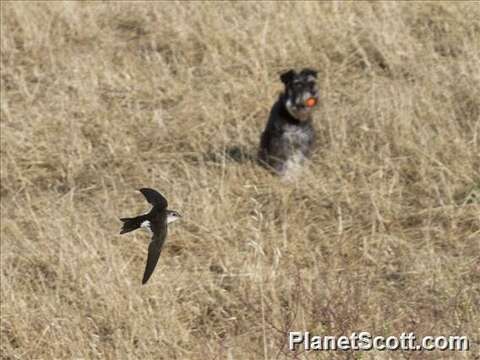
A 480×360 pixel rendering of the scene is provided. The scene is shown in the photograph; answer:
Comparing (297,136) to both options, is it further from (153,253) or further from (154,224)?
(153,253)

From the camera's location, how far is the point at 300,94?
568 cm

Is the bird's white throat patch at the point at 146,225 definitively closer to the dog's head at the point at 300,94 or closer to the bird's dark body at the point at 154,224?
the bird's dark body at the point at 154,224

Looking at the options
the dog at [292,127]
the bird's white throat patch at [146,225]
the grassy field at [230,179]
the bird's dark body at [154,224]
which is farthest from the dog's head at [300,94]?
the bird's white throat patch at [146,225]

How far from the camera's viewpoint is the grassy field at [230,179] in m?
4.08

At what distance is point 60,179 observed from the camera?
5.86 m

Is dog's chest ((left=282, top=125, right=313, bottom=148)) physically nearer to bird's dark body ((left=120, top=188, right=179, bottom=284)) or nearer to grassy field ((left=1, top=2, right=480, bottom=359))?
grassy field ((left=1, top=2, right=480, bottom=359))

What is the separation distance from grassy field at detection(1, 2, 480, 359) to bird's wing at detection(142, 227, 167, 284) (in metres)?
1.35

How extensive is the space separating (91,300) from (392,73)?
11.6 ft

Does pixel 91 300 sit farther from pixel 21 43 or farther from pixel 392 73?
pixel 21 43

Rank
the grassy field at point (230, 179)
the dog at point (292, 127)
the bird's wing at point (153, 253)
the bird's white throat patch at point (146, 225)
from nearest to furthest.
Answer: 1. the bird's wing at point (153, 253)
2. the bird's white throat patch at point (146, 225)
3. the grassy field at point (230, 179)
4. the dog at point (292, 127)

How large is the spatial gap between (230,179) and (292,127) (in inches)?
21.5

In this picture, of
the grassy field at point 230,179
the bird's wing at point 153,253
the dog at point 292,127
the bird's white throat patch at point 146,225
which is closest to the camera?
the bird's wing at point 153,253

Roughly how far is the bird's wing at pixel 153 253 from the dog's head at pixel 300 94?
349 centimetres

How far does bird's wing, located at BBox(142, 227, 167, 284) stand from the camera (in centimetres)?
217
